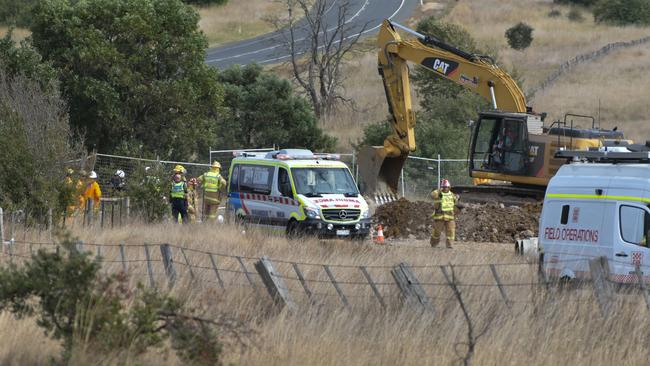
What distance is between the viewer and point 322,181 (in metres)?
25.0

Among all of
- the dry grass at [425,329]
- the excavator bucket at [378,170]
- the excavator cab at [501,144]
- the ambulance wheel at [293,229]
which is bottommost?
the dry grass at [425,329]

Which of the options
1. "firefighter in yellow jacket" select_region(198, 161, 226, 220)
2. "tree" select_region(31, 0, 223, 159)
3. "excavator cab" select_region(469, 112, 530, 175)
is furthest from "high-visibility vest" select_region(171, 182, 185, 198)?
"tree" select_region(31, 0, 223, 159)

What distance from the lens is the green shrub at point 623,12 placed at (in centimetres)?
8569

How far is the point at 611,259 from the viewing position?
1569cm

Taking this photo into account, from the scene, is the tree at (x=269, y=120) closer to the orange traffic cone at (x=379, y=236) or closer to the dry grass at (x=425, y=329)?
the orange traffic cone at (x=379, y=236)

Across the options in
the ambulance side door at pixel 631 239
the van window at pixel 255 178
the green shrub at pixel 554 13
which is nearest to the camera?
the ambulance side door at pixel 631 239

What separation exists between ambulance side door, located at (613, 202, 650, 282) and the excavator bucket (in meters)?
15.3

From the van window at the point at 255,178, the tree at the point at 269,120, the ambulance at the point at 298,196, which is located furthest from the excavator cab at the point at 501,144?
the tree at the point at 269,120

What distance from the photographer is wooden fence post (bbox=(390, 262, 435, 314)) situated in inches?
473

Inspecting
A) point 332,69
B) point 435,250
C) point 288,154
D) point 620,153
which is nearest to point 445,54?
point 288,154

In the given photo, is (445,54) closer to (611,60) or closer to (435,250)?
(435,250)

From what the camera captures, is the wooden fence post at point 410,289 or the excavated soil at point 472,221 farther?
the excavated soil at point 472,221

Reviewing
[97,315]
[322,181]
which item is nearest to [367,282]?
[97,315]

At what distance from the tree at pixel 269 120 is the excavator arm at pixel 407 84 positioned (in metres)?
9.82
